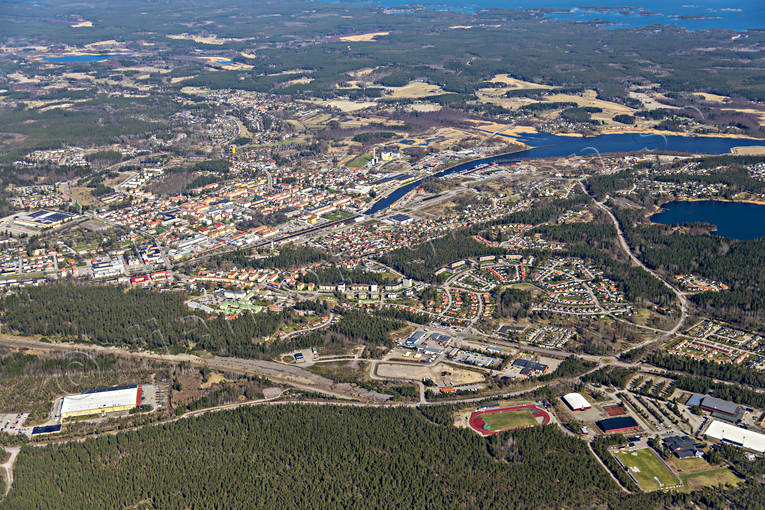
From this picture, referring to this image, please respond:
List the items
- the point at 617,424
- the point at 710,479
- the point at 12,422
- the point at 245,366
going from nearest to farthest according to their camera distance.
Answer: the point at 710,479 → the point at 617,424 → the point at 12,422 → the point at 245,366

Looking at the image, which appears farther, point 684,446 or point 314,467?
point 684,446

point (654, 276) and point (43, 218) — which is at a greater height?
point (654, 276)

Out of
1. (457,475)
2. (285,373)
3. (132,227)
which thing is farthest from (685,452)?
(132,227)

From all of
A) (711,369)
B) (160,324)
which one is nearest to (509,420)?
(711,369)

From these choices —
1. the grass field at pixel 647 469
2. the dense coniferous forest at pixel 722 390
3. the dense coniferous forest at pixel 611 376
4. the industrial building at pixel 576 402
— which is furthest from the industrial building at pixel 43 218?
the dense coniferous forest at pixel 722 390

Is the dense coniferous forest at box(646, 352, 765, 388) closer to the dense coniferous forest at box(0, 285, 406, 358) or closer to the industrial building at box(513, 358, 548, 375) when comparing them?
the industrial building at box(513, 358, 548, 375)

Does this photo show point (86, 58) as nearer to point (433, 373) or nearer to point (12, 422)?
point (12, 422)

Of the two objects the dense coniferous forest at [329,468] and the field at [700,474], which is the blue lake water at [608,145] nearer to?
the dense coniferous forest at [329,468]
